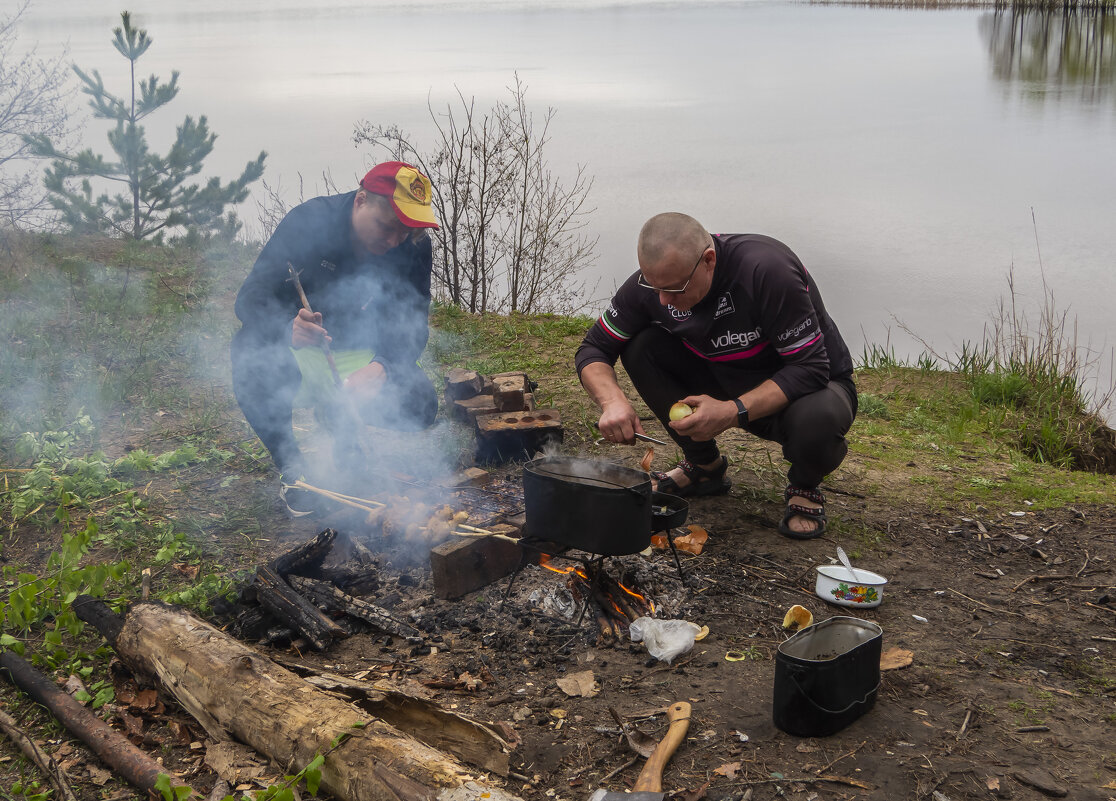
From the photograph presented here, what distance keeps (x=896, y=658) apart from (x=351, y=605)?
215 cm

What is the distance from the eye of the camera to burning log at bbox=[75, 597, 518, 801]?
2148 millimetres

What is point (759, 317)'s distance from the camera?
3.78 metres

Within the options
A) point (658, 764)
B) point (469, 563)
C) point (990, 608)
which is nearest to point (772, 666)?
point (658, 764)

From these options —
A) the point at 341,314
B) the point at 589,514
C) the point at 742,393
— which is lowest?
the point at 589,514

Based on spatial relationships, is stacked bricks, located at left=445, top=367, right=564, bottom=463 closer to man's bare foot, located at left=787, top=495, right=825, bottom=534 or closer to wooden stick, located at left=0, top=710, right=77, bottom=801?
man's bare foot, located at left=787, top=495, right=825, bottom=534

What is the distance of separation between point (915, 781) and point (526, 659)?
1.38 m

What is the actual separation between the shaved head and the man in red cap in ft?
4.34

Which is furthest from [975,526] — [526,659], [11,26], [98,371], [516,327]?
[11,26]

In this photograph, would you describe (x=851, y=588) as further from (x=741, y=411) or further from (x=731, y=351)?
(x=731, y=351)

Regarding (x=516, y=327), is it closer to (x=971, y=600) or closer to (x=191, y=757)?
(x=971, y=600)

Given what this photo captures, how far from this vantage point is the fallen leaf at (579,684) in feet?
9.36

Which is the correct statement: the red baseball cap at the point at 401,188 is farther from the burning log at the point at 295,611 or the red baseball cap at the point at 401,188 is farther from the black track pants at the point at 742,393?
the burning log at the point at 295,611

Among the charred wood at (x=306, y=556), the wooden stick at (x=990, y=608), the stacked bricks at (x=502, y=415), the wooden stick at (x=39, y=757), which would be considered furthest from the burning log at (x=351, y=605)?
the wooden stick at (x=990, y=608)

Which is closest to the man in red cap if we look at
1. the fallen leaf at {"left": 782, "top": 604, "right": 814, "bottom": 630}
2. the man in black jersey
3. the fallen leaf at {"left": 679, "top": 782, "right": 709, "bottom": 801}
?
the man in black jersey
